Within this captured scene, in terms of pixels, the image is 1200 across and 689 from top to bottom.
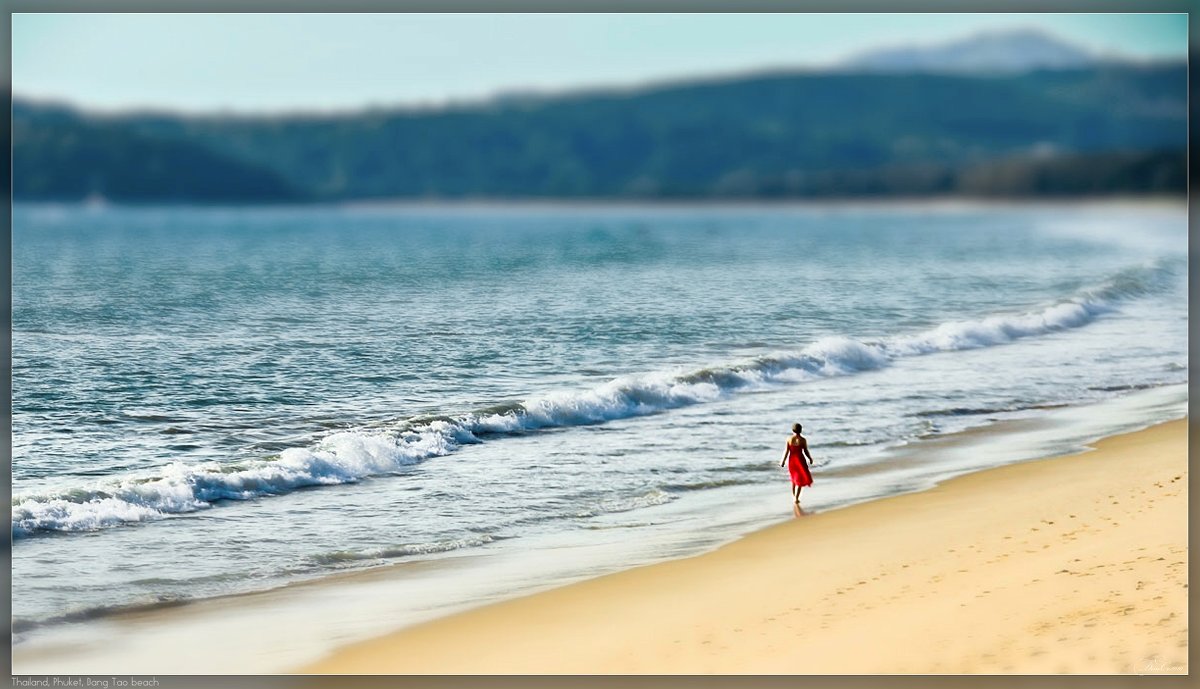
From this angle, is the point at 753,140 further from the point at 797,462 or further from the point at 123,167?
the point at 797,462

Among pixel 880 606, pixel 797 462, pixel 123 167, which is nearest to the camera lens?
pixel 880 606

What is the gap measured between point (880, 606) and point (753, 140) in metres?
115

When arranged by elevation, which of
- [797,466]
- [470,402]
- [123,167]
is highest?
[123,167]

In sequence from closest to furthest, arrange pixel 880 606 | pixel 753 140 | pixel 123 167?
pixel 880 606 < pixel 753 140 < pixel 123 167

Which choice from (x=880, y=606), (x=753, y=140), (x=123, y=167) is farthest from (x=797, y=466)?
(x=123, y=167)

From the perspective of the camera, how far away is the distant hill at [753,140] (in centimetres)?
11562

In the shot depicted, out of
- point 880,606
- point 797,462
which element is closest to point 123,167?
point 797,462

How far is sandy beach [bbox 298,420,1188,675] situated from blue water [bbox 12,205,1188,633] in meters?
1.47

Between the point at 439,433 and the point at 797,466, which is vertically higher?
the point at 797,466

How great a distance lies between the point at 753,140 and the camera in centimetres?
12219

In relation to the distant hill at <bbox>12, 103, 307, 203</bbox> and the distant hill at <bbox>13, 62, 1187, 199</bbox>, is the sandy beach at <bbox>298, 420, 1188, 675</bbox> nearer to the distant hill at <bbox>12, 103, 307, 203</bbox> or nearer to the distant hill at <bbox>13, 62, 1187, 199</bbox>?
the distant hill at <bbox>13, 62, 1187, 199</bbox>

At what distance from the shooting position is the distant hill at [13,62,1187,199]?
116 metres

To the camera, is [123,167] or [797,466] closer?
[797,466]

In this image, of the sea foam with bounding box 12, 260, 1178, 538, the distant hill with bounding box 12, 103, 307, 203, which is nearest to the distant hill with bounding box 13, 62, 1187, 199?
the distant hill with bounding box 12, 103, 307, 203
